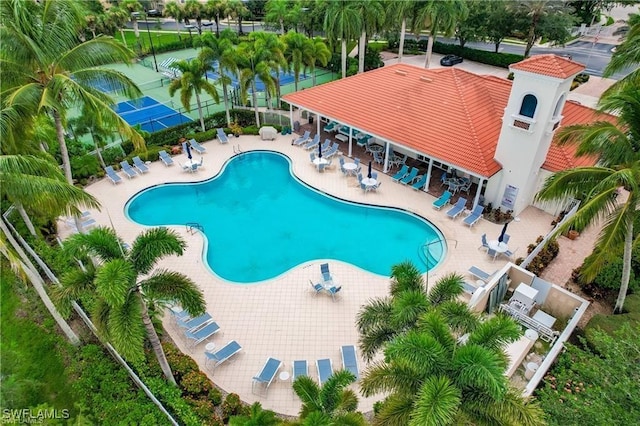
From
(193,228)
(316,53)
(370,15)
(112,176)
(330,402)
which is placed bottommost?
(193,228)

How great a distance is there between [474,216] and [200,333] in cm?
1302

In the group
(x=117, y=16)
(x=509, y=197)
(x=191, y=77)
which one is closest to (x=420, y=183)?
(x=509, y=197)

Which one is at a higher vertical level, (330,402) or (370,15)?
(370,15)

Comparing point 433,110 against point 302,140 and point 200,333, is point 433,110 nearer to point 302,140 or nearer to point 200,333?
point 302,140

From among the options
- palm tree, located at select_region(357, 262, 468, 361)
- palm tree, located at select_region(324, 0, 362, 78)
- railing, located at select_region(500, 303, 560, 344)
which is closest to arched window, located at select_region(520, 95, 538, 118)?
railing, located at select_region(500, 303, 560, 344)

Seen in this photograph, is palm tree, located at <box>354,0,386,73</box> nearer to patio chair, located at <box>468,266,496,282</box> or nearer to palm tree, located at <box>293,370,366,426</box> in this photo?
patio chair, located at <box>468,266,496,282</box>

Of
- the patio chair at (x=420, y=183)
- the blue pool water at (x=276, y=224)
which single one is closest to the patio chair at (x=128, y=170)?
the blue pool water at (x=276, y=224)

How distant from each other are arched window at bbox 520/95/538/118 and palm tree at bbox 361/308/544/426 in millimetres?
12386

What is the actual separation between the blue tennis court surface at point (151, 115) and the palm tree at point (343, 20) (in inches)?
504

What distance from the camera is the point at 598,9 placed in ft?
176

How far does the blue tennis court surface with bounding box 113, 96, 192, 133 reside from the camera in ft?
96.0

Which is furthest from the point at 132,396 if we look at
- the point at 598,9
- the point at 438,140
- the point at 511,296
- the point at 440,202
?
the point at 598,9

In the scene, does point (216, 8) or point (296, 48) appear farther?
point (216, 8)

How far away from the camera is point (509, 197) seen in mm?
19062
